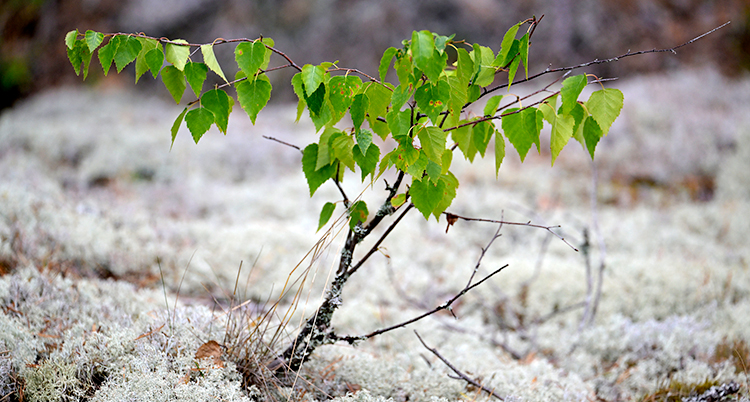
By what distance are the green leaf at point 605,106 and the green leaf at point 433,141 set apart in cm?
41

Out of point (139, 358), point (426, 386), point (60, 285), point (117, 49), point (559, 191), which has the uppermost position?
point (559, 191)

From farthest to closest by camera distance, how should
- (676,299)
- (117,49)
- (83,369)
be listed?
(676,299)
(83,369)
(117,49)

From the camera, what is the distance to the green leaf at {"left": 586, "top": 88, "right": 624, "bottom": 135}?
112 cm

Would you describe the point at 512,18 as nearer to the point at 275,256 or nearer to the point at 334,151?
the point at 275,256

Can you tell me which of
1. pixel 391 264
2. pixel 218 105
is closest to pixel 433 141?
pixel 218 105

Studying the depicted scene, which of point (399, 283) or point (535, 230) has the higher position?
point (535, 230)

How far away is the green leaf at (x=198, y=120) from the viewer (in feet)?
3.79

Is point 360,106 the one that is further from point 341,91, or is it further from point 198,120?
point 198,120

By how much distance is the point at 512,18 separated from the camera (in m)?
8.54

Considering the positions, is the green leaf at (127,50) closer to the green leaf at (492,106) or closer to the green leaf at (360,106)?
the green leaf at (360,106)

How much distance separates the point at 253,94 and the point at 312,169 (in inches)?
11.8

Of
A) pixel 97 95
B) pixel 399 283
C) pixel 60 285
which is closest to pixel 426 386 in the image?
pixel 399 283

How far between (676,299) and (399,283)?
1.94 metres

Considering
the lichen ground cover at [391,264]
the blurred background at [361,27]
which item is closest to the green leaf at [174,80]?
the lichen ground cover at [391,264]
